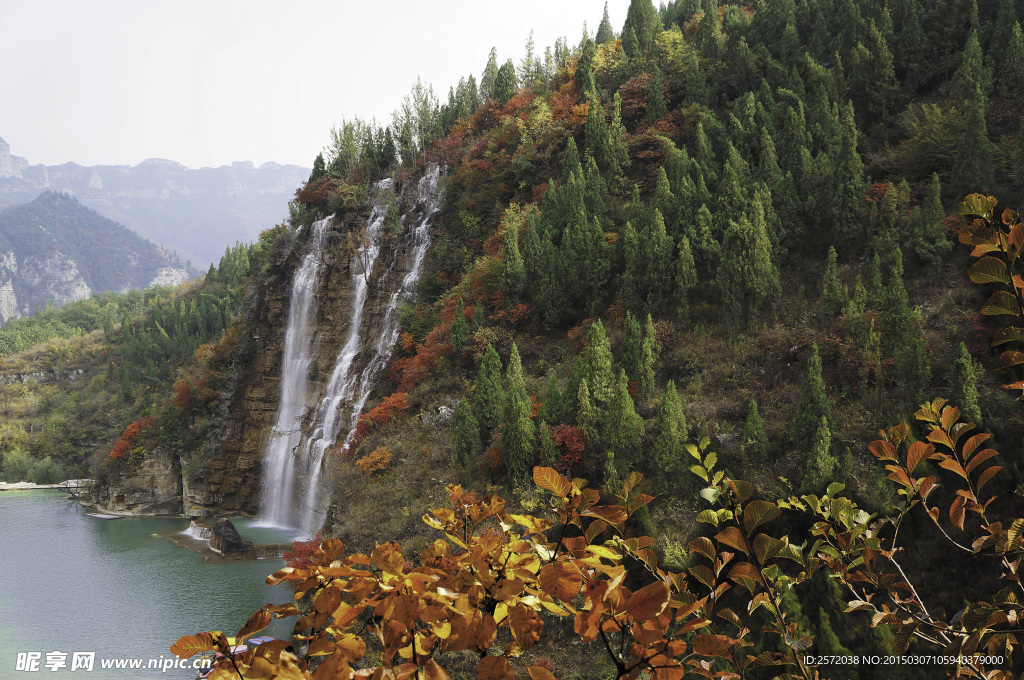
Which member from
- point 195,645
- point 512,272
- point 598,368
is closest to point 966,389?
point 598,368

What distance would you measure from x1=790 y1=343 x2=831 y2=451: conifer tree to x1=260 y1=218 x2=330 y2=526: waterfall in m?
18.5

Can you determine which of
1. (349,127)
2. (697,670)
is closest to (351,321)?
(349,127)

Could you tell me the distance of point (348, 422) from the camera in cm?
1825

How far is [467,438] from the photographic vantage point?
1141cm

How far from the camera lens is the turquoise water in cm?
1217

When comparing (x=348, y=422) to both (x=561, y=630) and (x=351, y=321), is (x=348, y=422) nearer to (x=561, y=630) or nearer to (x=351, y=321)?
(x=351, y=321)

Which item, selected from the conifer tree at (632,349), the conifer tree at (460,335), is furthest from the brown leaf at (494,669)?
the conifer tree at (460,335)

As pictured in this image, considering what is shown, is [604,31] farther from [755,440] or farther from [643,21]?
[755,440]

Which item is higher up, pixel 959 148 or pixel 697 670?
Result: pixel 959 148

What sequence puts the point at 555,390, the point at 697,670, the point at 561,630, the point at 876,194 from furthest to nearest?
the point at 876,194 < the point at 555,390 < the point at 561,630 < the point at 697,670

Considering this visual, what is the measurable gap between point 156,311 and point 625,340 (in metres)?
49.8

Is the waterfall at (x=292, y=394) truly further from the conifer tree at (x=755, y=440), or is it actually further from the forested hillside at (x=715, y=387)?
the conifer tree at (x=755, y=440)

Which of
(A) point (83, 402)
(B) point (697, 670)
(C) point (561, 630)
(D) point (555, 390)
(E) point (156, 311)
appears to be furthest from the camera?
(E) point (156, 311)

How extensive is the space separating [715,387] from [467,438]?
5.07 m
